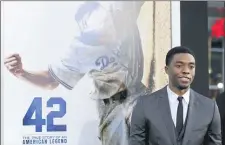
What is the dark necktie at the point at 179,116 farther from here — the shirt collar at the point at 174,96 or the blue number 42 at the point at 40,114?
the blue number 42 at the point at 40,114

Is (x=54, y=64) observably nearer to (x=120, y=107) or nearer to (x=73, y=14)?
(x=73, y=14)

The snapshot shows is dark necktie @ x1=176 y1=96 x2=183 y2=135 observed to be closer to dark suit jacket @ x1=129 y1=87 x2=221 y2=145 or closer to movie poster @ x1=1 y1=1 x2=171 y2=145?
A: dark suit jacket @ x1=129 y1=87 x2=221 y2=145

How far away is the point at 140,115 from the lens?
2289mm

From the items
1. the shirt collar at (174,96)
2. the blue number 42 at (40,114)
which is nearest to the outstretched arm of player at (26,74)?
the blue number 42 at (40,114)

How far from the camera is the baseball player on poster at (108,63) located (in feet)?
9.75

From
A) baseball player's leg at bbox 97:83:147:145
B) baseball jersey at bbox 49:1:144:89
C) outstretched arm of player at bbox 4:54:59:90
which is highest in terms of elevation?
baseball jersey at bbox 49:1:144:89

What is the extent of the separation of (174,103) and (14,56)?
1.23 m

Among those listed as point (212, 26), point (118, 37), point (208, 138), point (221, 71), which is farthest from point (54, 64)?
point (221, 71)

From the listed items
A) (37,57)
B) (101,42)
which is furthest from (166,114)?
(37,57)

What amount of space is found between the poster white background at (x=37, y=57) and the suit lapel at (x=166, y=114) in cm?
81

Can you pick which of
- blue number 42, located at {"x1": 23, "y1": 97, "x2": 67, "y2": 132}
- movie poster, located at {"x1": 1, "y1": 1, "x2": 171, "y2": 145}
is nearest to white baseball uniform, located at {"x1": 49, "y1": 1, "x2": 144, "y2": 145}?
movie poster, located at {"x1": 1, "y1": 1, "x2": 171, "y2": 145}

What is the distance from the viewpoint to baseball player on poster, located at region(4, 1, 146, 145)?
9.75ft

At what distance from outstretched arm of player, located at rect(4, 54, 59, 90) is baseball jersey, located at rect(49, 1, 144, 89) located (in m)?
0.07

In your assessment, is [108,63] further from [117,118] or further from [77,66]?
[117,118]
